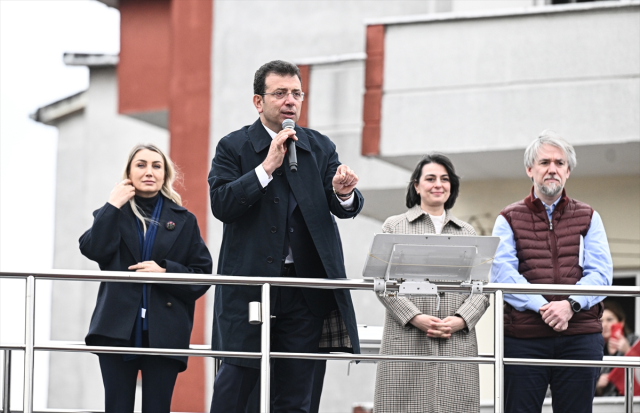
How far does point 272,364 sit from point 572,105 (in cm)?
573

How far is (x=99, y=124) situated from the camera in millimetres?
23781

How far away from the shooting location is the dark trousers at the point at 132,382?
640 cm

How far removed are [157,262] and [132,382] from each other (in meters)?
0.68

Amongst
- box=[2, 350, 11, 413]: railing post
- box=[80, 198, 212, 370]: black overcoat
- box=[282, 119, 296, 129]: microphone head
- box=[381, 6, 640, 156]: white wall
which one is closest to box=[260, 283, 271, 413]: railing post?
box=[80, 198, 212, 370]: black overcoat

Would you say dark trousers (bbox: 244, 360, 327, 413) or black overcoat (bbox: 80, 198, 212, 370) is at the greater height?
black overcoat (bbox: 80, 198, 212, 370)

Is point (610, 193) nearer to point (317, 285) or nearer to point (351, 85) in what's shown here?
point (351, 85)

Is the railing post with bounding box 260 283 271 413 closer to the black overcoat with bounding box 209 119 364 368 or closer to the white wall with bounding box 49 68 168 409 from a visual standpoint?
the black overcoat with bounding box 209 119 364 368

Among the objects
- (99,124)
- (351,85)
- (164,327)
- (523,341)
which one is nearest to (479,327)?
(351,85)

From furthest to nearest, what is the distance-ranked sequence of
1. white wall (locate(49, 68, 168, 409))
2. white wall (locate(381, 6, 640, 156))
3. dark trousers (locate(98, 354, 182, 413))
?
→ white wall (locate(49, 68, 168, 409))
white wall (locate(381, 6, 640, 156))
dark trousers (locate(98, 354, 182, 413))

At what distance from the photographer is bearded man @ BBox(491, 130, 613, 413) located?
669cm

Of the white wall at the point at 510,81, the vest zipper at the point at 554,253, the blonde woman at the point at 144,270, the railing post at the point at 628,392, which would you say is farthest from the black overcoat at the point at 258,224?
the white wall at the point at 510,81

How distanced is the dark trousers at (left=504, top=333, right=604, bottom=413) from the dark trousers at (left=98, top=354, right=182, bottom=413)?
189cm

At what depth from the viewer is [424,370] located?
6.70m

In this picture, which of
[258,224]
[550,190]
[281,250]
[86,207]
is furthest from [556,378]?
[86,207]
